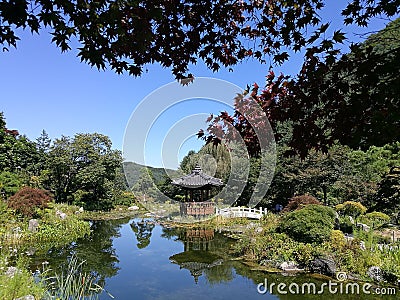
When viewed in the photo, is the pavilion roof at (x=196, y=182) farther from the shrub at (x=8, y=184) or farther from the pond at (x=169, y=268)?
the shrub at (x=8, y=184)

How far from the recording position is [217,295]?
16.5 feet

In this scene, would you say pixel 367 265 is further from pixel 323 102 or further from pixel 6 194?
pixel 6 194

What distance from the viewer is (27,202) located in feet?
29.4

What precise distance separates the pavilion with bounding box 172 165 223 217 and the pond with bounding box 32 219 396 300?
3577 mm

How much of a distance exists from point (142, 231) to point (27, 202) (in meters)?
4.39

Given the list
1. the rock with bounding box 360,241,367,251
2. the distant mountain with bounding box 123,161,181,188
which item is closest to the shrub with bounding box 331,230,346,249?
the rock with bounding box 360,241,367,251

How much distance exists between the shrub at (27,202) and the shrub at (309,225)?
23.8 ft

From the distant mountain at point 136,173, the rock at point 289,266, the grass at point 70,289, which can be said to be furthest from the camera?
the distant mountain at point 136,173

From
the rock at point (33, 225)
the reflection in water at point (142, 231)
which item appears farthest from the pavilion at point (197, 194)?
the rock at point (33, 225)

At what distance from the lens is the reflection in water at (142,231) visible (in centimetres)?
955

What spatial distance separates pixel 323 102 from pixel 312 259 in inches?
193

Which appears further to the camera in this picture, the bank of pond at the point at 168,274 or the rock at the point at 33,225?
the rock at the point at 33,225

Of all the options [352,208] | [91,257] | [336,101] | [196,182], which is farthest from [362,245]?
[196,182]

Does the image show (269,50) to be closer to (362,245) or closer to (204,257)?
(362,245)
